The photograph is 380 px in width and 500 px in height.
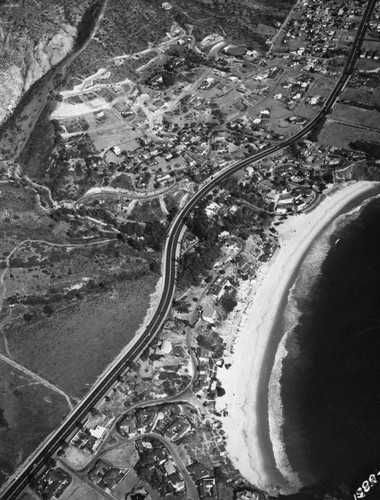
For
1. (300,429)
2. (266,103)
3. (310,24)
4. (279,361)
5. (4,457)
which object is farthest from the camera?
(310,24)

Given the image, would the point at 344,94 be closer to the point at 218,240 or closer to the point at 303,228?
the point at 303,228

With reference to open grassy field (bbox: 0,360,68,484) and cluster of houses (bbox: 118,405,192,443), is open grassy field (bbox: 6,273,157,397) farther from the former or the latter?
cluster of houses (bbox: 118,405,192,443)

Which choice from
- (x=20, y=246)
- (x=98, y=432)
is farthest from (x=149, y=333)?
(x=20, y=246)

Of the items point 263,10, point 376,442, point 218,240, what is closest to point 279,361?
point 376,442

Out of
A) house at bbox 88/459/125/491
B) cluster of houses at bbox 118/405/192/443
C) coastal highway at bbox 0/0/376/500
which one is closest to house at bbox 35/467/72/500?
coastal highway at bbox 0/0/376/500

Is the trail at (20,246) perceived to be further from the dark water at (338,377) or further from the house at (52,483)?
the dark water at (338,377)

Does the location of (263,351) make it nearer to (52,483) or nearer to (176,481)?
(176,481)
